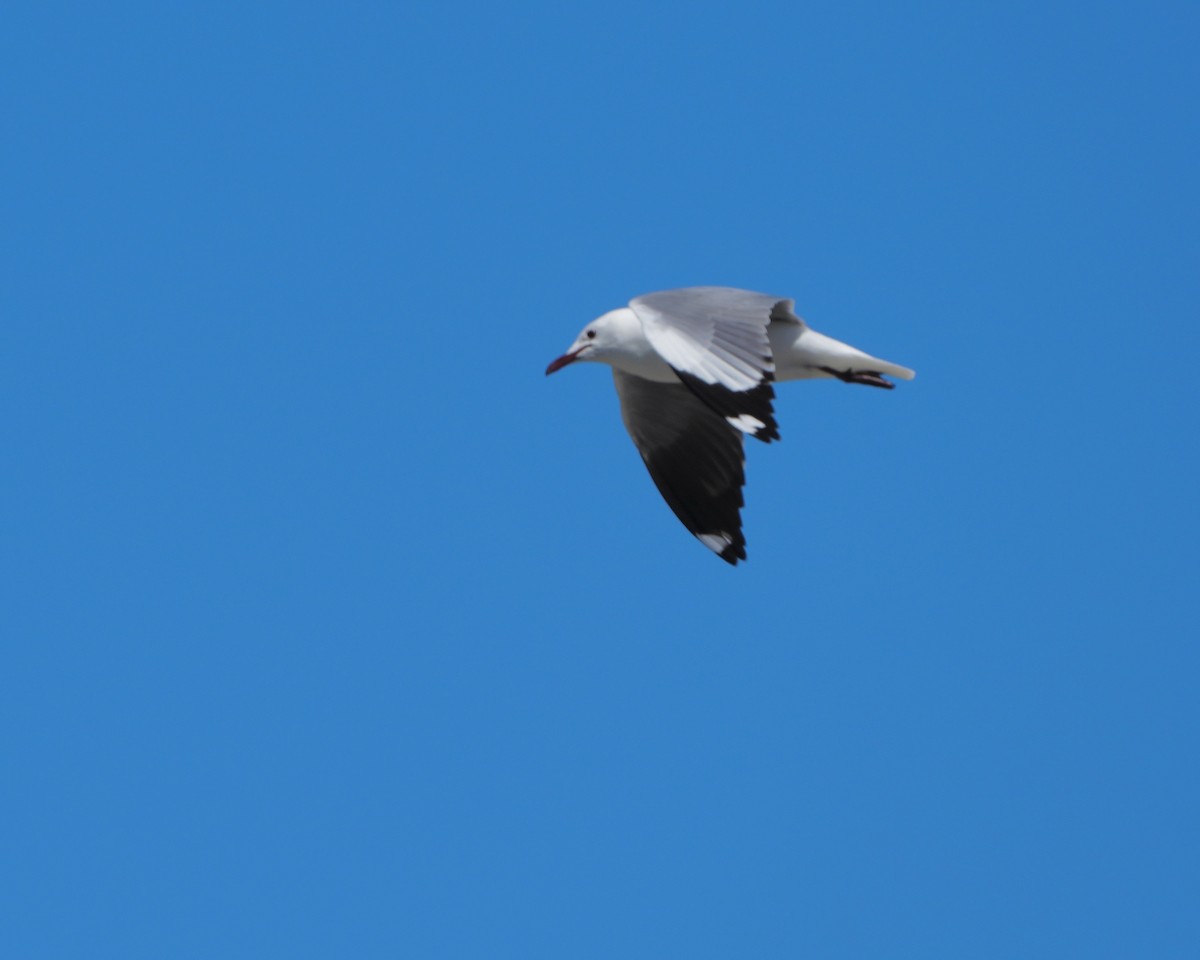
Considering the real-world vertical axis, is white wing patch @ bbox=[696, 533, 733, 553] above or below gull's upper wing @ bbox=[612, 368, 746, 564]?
below

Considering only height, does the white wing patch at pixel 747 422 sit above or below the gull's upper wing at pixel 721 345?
below

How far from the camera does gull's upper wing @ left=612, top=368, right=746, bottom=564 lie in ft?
32.6

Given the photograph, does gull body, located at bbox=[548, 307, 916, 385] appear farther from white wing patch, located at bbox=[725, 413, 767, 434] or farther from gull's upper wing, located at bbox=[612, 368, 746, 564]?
white wing patch, located at bbox=[725, 413, 767, 434]

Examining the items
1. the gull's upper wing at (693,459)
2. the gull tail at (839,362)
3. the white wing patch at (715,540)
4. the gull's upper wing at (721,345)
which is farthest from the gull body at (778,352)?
Answer: the white wing patch at (715,540)

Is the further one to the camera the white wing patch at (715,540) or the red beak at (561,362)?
the white wing patch at (715,540)

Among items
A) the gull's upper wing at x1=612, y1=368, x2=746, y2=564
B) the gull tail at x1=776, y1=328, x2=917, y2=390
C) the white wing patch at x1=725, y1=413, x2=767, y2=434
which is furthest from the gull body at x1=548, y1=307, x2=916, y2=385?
the white wing patch at x1=725, y1=413, x2=767, y2=434

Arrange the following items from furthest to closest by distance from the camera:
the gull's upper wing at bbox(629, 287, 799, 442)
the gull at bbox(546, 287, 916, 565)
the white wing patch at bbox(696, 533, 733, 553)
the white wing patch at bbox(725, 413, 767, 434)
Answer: the white wing patch at bbox(696, 533, 733, 553)
the gull at bbox(546, 287, 916, 565)
the gull's upper wing at bbox(629, 287, 799, 442)
the white wing patch at bbox(725, 413, 767, 434)

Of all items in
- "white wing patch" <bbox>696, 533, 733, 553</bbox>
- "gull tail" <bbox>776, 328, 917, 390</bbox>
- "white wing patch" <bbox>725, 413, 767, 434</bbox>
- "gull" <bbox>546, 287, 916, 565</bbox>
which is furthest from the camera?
"white wing patch" <bbox>696, 533, 733, 553</bbox>

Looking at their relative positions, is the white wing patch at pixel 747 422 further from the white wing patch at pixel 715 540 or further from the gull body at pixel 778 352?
the white wing patch at pixel 715 540

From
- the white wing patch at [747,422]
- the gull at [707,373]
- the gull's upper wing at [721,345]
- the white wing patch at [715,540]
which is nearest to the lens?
the white wing patch at [747,422]

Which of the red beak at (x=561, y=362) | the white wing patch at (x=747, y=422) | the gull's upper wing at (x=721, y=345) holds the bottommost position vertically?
the white wing patch at (x=747, y=422)

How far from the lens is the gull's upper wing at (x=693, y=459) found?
992 centimetres

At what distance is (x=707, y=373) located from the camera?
24.8 ft

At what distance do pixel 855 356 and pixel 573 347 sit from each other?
4.47ft
